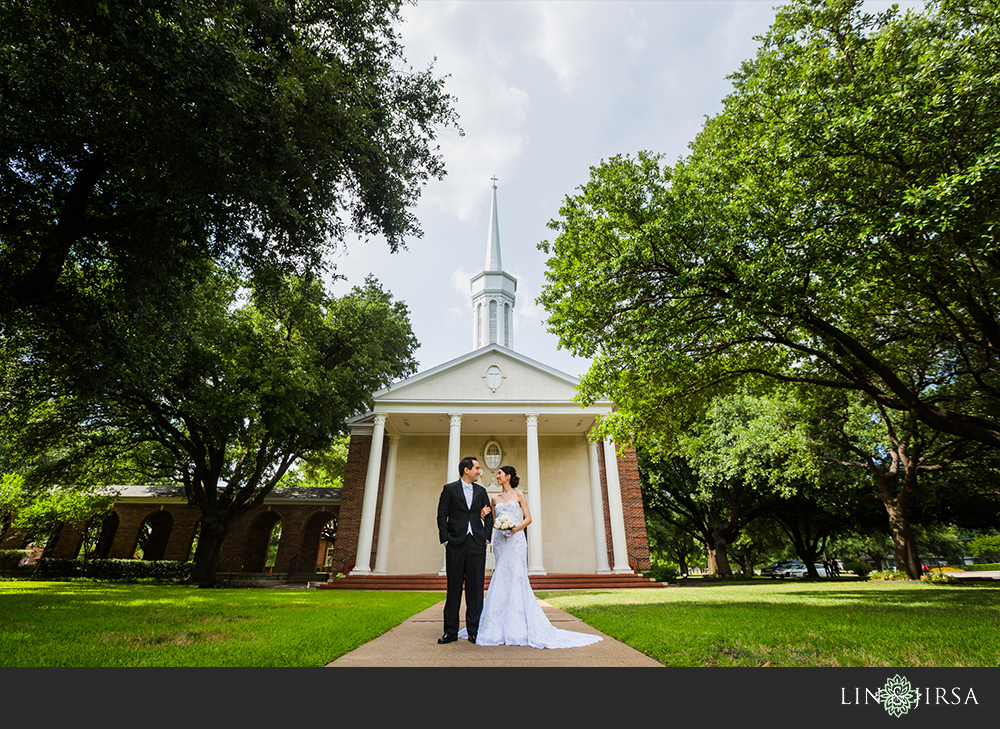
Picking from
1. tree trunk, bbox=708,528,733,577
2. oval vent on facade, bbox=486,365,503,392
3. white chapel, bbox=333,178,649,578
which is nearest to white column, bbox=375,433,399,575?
white chapel, bbox=333,178,649,578

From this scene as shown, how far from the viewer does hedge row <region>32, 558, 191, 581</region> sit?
25.0 m

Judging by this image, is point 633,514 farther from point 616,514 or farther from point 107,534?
point 107,534

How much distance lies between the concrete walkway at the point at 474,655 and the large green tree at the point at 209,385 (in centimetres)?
825

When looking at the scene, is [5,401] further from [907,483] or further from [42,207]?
[907,483]

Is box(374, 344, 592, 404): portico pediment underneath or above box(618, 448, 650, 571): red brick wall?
above

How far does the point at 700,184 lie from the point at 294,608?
11.2 metres

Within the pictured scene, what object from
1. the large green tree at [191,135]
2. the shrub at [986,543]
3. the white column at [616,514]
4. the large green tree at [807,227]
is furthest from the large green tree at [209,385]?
the shrub at [986,543]

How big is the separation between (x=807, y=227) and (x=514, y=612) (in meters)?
8.09

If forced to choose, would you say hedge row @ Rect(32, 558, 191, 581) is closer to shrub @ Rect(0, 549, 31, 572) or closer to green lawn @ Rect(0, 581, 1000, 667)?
shrub @ Rect(0, 549, 31, 572)

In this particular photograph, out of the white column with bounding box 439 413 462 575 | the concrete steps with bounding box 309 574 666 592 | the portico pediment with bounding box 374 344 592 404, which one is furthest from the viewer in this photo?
the portico pediment with bounding box 374 344 592 404

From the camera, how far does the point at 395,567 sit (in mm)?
22391

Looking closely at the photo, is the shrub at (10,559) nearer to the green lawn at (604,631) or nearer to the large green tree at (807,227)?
the green lawn at (604,631)

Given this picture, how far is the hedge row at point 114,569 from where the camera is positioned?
81.9 ft

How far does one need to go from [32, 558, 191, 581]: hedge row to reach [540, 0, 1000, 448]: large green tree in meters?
25.3
